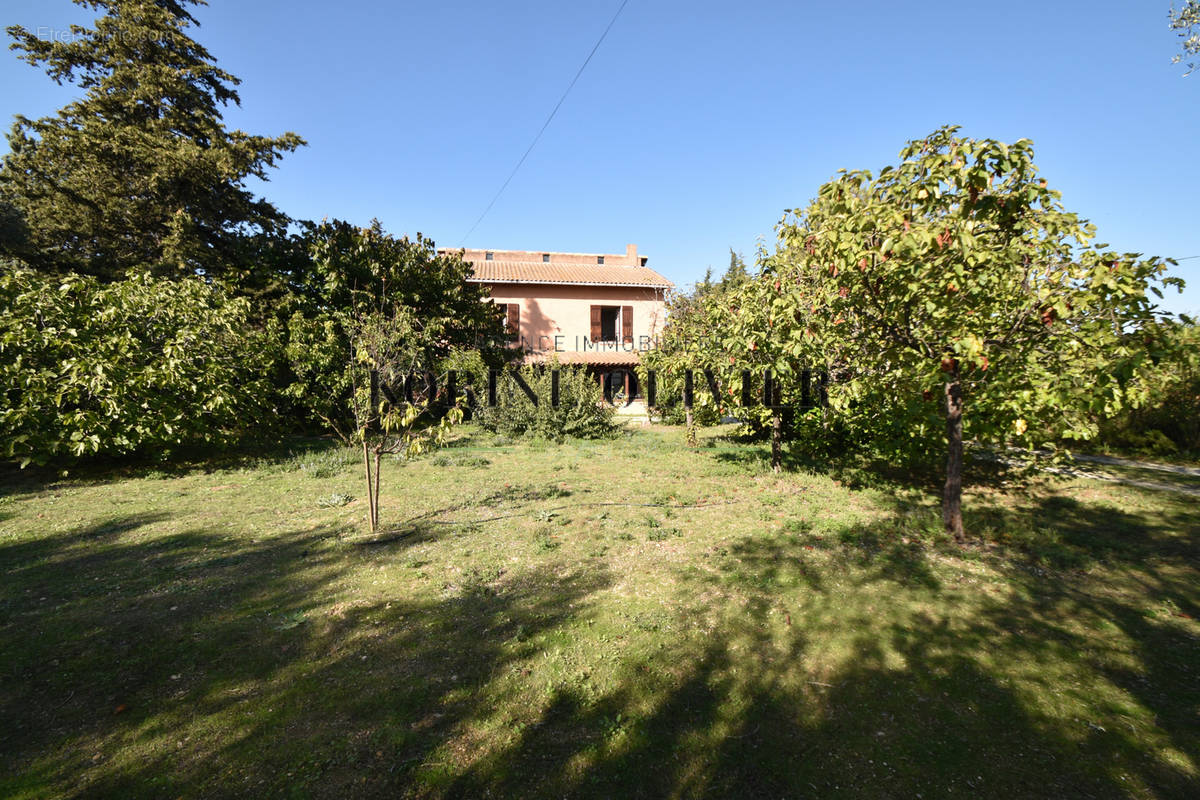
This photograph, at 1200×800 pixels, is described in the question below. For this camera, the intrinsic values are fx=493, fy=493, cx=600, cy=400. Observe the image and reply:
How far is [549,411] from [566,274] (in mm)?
10588

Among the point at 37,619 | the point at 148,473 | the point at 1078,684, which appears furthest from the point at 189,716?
the point at 148,473

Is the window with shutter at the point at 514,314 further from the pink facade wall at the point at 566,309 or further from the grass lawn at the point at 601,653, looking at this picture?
the grass lawn at the point at 601,653

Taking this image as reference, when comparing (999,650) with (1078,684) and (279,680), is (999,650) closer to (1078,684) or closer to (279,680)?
(1078,684)

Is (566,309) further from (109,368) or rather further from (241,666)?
(241,666)

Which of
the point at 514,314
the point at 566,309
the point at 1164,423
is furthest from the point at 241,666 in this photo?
the point at 566,309

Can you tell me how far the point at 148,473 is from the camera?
9.14 m

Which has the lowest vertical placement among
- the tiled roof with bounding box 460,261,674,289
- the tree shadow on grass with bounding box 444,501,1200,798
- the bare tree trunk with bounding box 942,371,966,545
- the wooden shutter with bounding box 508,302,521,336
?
the tree shadow on grass with bounding box 444,501,1200,798

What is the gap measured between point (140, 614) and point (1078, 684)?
22.3 ft

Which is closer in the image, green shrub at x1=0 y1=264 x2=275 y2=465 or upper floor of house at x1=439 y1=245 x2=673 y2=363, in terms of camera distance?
green shrub at x1=0 y1=264 x2=275 y2=465

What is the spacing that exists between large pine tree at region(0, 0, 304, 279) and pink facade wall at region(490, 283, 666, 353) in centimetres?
944

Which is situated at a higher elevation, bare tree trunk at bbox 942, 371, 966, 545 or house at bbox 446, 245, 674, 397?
house at bbox 446, 245, 674, 397

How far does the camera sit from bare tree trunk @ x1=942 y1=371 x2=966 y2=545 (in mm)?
5332

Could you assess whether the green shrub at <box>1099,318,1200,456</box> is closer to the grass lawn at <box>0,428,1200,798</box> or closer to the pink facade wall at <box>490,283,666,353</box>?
the grass lawn at <box>0,428,1200,798</box>

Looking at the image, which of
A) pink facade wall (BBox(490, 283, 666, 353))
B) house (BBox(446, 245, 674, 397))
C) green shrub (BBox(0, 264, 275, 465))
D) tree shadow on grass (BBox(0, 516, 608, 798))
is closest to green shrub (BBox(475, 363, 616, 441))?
green shrub (BBox(0, 264, 275, 465))
